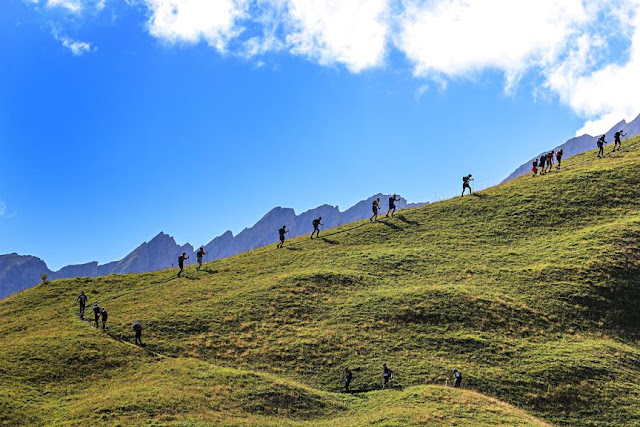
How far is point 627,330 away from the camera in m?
46.0

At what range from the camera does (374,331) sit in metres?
45.1

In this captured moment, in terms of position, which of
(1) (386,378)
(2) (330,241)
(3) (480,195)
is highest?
(3) (480,195)

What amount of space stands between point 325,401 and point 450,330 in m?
15.0

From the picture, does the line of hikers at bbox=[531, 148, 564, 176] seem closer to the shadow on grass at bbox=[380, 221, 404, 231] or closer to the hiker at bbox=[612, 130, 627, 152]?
the hiker at bbox=[612, 130, 627, 152]

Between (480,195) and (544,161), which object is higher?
(544,161)

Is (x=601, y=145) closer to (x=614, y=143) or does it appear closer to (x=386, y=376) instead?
(x=614, y=143)

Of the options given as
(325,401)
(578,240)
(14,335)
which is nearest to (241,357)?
(325,401)

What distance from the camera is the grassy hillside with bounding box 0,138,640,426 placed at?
3409 centimetres

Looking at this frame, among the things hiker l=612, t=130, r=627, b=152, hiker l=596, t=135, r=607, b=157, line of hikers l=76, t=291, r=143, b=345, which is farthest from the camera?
hiker l=596, t=135, r=607, b=157

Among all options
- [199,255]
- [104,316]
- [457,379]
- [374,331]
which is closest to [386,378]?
[457,379]

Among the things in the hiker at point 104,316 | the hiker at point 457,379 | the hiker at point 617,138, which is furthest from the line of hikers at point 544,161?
the hiker at point 104,316

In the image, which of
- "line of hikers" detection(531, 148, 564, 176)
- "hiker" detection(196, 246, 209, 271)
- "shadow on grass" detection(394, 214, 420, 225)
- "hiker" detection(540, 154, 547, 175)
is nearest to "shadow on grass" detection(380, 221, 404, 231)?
"shadow on grass" detection(394, 214, 420, 225)

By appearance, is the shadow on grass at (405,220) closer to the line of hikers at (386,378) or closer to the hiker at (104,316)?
the line of hikers at (386,378)

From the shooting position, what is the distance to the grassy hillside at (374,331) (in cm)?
3409
